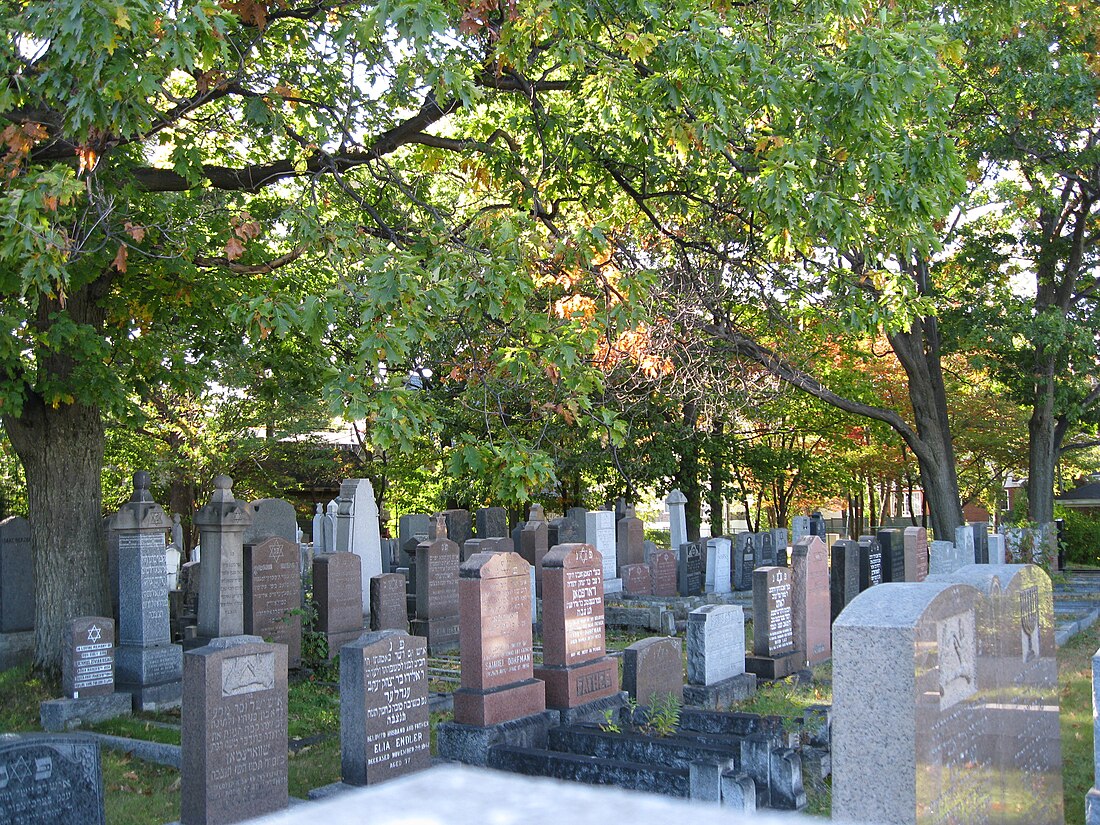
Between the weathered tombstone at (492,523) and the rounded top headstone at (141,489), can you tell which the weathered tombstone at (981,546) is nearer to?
the weathered tombstone at (492,523)

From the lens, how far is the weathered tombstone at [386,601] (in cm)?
1253

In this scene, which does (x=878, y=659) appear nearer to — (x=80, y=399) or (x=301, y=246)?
(x=301, y=246)

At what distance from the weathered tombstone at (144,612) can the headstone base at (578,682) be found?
395cm

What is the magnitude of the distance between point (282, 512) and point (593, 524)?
17.9 feet

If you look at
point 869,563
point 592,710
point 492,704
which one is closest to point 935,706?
point 492,704

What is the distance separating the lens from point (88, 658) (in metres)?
9.89

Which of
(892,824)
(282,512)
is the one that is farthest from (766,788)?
(282,512)

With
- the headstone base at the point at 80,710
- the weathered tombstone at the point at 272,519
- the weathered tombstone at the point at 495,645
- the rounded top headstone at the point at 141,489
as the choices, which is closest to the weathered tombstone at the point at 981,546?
the weathered tombstone at the point at 272,519

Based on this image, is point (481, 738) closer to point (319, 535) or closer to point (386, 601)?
point (386, 601)

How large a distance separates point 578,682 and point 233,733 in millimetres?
3686

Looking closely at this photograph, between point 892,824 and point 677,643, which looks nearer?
point 892,824

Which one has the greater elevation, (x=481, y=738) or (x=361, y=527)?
(x=361, y=527)

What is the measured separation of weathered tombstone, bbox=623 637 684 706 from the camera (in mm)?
9297

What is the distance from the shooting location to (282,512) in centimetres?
1580
